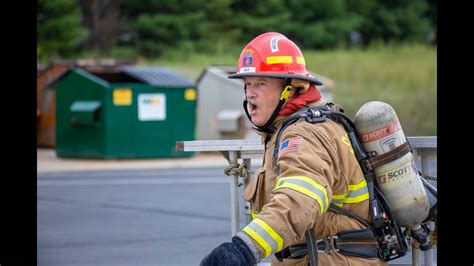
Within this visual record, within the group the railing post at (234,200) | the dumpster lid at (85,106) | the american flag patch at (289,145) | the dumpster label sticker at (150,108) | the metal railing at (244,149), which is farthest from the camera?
the dumpster label sticker at (150,108)

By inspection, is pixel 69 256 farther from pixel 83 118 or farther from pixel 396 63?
pixel 396 63

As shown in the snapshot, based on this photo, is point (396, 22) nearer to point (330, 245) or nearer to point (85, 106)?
point (85, 106)

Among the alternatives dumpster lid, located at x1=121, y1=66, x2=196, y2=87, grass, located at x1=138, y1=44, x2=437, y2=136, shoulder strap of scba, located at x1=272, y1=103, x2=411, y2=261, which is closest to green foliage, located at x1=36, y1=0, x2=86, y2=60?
grass, located at x1=138, y1=44, x2=437, y2=136

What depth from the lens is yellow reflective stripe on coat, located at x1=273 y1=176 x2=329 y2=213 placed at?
10.9 ft

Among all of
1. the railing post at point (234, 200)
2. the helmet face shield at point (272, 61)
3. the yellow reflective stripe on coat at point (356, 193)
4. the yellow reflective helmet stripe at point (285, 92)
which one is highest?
the helmet face shield at point (272, 61)

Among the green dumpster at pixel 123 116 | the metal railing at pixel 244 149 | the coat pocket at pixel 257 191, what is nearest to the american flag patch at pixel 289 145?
the coat pocket at pixel 257 191

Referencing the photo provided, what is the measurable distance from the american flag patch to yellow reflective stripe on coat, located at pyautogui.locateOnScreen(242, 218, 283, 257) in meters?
0.32

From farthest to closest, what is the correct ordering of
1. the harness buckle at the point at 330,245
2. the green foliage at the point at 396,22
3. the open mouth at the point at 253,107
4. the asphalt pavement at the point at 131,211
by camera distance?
1. the green foliage at the point at 396,22
2. the asphalt pavement at the point at 131,211
3. the open mouth at the point at 253,107
4. the harness buckle at the point at 330,245

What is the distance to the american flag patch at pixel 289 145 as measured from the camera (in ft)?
11.4

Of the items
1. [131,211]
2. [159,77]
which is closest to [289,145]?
[131,211]

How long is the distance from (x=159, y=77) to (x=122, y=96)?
3.33 feet

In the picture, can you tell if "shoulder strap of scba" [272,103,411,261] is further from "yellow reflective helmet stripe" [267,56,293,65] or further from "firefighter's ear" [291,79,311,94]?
"yellow reflective helmet stripe" [267,56,293,65]

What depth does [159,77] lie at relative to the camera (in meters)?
16.9

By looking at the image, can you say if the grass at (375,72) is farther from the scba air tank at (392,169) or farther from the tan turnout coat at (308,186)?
the tan turnout coat at (308,186)
